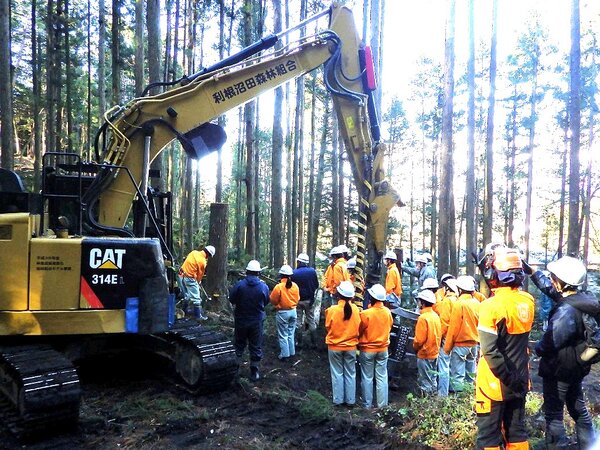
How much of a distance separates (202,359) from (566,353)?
4.39m

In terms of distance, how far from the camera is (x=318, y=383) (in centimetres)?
888

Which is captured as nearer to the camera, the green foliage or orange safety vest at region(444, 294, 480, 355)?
the green foliage

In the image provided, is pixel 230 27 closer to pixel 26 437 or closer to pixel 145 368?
pixel 145 368

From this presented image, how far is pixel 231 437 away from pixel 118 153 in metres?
4.20

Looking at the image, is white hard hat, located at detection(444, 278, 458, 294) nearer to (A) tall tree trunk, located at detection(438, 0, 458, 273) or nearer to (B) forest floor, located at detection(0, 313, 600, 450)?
(B) forest floor, located at detection(0, 313, 600, 450)

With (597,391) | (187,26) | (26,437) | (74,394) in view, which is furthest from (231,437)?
(187,26)

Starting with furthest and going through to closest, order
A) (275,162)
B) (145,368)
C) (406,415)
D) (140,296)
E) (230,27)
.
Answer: (230,27)
(275,162)
(145,368)
(140,296)
(406,415)

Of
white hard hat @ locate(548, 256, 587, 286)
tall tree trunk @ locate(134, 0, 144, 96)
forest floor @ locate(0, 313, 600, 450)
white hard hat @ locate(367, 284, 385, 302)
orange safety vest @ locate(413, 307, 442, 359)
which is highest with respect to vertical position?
tall tree trunk @ locate(134, 0, 144, 96)

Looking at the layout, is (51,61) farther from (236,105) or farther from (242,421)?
(242,421)

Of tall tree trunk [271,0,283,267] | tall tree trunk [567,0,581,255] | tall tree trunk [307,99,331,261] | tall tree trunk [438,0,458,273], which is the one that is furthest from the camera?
tall tree trunk [307,99,331,261]

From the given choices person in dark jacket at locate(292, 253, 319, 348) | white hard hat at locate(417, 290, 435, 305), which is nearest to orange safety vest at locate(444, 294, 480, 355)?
white hard hat at locate(417, 290, 435, 305)

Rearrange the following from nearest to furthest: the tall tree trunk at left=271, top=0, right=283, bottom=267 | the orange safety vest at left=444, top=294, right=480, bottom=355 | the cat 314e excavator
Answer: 1. the cat 314e excavator
2. the orange safety vest at left=444, top=294, right=480, bottom=355
3. the tall tree trunk at left=271, top=0, right=283, bottom=267

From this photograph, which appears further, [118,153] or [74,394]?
[118,153]

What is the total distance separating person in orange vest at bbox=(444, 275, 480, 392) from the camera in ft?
26.6
